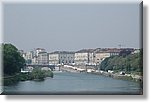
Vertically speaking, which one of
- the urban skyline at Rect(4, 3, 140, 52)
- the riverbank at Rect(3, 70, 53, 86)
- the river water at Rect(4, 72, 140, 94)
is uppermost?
the urban skyline at Rect(4, 3, 140, 52)

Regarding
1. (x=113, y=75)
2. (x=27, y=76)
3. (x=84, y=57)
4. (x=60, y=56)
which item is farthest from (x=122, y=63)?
(x=27, y=76)

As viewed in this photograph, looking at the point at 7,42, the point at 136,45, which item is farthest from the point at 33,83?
the point at 136,45

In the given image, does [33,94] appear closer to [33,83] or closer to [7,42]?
[33,83]

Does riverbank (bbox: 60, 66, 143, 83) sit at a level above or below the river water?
above

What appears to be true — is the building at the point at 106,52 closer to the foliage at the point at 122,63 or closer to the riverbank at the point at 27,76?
the foliage at the point at 122,63

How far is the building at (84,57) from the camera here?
3.11 m

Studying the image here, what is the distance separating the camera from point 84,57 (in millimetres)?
3123

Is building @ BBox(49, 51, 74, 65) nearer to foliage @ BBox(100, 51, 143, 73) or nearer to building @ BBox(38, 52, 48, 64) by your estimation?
building @ BBox(38, 52, 48, 64)

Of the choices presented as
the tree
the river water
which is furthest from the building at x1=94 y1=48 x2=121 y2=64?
the tree

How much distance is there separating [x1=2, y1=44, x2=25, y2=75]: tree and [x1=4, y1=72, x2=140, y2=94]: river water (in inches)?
3.1

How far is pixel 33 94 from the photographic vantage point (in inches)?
121

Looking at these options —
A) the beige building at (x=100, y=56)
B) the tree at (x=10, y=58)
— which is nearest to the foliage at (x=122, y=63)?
the beige building at (x=100, y=56)

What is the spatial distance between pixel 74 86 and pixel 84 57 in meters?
0.16

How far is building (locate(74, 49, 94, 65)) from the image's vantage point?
311cm
